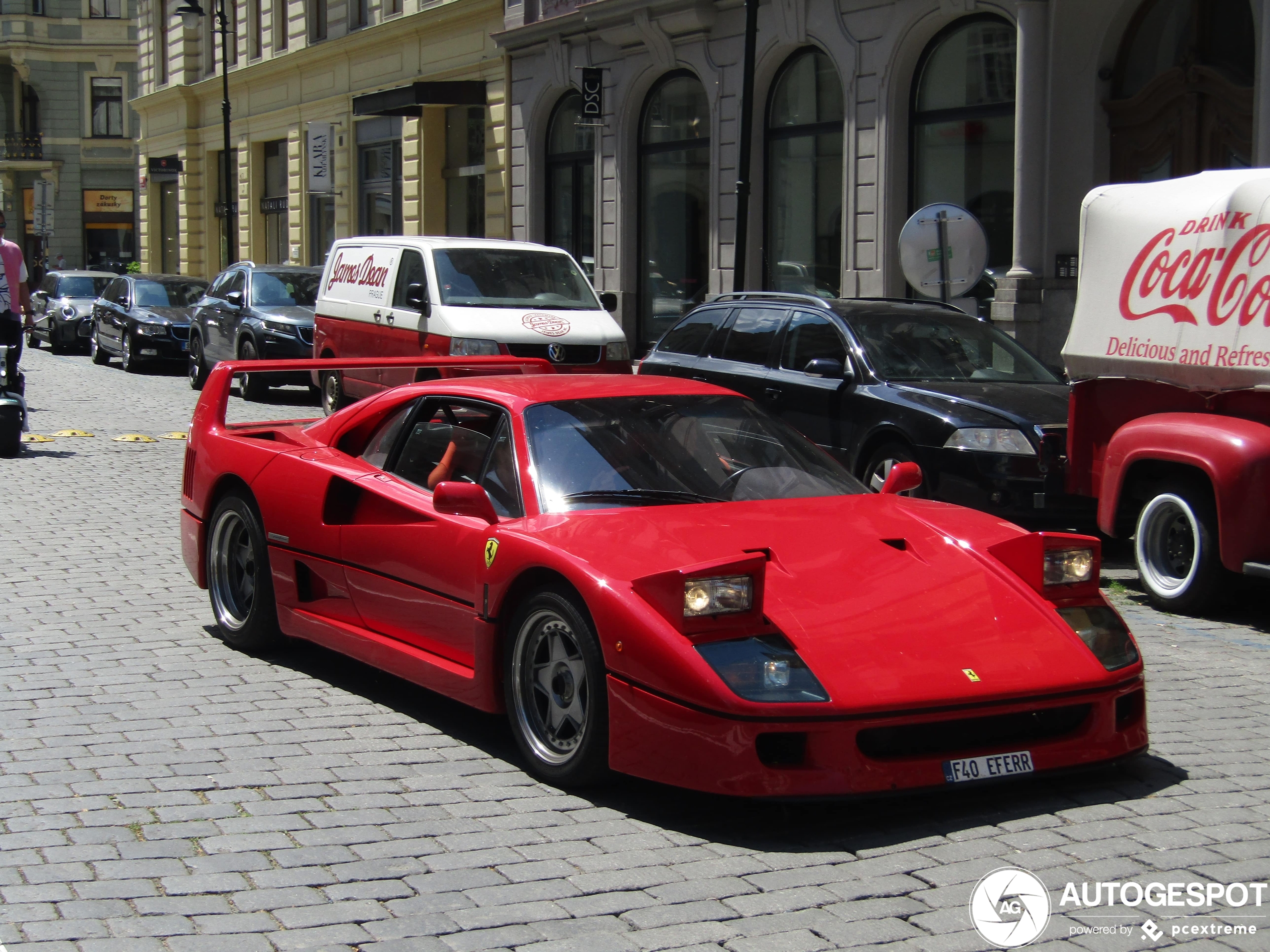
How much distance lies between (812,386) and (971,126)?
886cm

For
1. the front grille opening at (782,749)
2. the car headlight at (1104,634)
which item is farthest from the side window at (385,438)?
the car headlight at (1104,634)

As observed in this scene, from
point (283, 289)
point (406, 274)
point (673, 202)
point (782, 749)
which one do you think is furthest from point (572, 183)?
point (782, 749)

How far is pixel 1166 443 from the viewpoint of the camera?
816 cm

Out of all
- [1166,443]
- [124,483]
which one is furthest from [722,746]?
[124,483]

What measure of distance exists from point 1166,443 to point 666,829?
14.9ft

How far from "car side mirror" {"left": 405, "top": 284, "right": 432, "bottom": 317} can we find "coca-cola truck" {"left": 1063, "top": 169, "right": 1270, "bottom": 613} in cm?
822

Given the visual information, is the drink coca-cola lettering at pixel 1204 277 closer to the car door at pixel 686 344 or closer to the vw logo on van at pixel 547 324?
the car door at pixel 686 344

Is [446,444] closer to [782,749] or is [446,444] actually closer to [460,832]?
[460,832]

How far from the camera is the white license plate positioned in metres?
4.62

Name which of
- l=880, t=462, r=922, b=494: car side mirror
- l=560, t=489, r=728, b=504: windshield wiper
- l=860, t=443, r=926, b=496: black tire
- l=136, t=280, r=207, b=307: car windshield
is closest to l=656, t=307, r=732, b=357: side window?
l=860, t=443, r=926, b=496: black tire

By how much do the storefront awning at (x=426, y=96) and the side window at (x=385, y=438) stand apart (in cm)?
2225

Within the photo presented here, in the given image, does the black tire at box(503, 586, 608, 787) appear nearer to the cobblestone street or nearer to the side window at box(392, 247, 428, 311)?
the cobblestone street

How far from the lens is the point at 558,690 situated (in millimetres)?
5098

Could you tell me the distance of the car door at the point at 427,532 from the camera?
5.55 m
